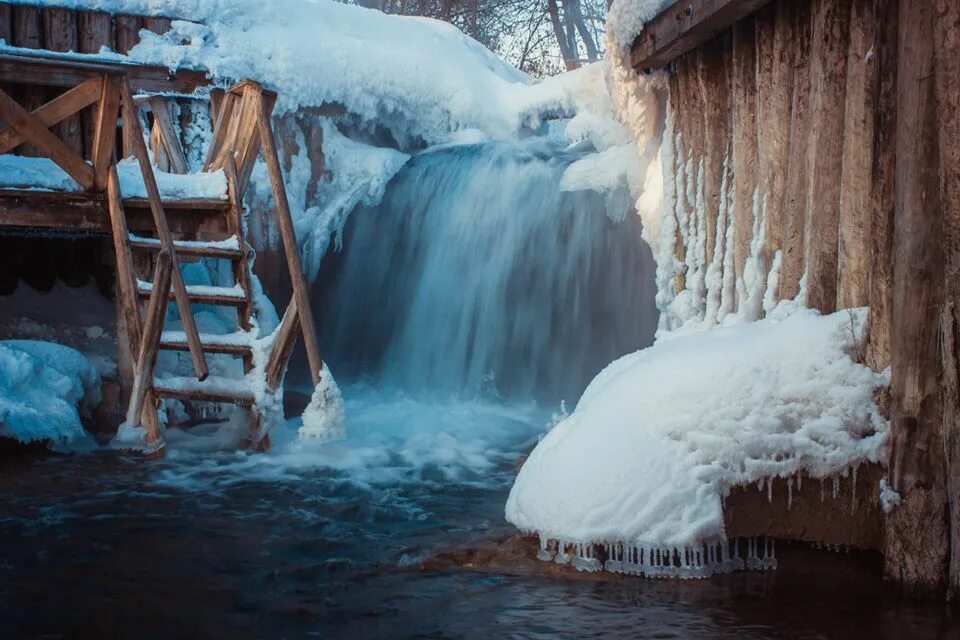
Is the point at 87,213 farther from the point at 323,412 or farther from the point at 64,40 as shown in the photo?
the point at 64,40

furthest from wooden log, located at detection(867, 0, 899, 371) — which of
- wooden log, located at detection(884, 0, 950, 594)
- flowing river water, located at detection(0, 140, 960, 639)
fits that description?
flowing river water, located at detection(0, 140, 960, 639)

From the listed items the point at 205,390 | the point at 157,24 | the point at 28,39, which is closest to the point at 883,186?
the point at 205,390

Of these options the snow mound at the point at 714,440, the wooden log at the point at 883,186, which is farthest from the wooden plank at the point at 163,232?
the wooden log at the point at 883,186

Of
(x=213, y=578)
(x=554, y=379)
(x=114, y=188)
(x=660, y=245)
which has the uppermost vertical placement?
(x=114, y=188)

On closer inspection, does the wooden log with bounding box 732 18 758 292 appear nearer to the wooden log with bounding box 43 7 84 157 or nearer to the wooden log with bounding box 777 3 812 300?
the wooden log with bounding box 777 3 812 300

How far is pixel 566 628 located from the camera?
378 centimetres

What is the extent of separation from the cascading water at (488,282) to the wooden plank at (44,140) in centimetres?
432

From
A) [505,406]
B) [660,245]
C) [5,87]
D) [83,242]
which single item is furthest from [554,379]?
[5,87]

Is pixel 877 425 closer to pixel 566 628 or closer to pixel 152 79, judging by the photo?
pixel 566 628

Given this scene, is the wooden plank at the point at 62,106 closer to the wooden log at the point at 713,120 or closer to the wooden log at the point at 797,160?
the wooden log at the point at 713,120

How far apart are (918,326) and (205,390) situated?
499 cm

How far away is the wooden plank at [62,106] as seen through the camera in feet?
23.4

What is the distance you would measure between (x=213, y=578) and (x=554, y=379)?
20.6ft

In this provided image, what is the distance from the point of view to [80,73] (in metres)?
7.35
